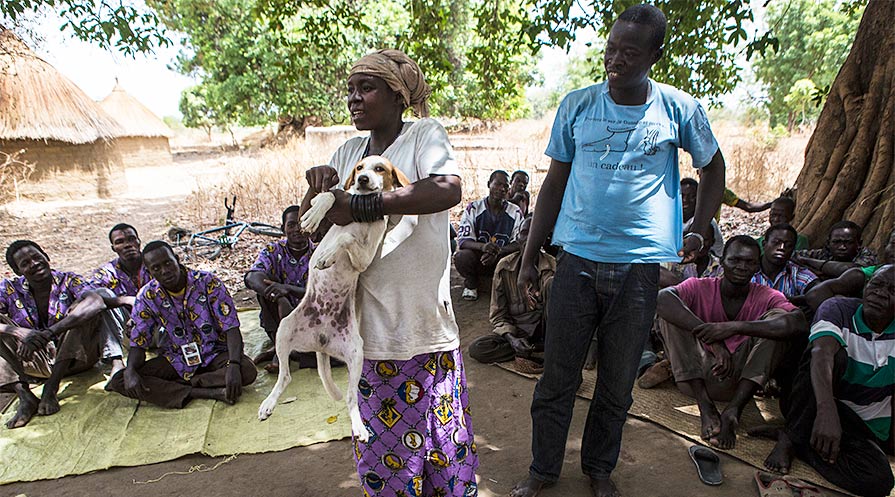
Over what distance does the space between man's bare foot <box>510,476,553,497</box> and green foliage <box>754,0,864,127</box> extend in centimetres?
1549

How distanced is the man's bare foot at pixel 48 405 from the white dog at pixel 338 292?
290 cm

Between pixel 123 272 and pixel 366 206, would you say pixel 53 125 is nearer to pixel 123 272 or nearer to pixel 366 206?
pixel 123 272

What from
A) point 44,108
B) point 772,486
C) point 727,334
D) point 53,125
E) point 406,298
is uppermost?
point 44,108

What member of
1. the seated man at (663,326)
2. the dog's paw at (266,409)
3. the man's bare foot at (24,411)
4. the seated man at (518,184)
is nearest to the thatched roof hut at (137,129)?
the seated man at (518,184)

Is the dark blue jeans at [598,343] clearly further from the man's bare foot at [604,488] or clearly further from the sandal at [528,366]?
the sandal at [528,366]

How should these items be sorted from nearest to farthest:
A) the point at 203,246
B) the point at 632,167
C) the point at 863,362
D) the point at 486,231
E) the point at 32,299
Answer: the point at 632,167
the point at 863,362
the point at 32,299
the point at 486,231
the point at 203,246

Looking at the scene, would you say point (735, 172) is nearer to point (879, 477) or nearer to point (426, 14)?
point (426, 14)

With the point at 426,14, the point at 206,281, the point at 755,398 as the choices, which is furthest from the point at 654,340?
the point at 426,14

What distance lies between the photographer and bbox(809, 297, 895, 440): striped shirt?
2.69 m

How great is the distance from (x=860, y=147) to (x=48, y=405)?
618cm

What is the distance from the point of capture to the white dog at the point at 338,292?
154cm

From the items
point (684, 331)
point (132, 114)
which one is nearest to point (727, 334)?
point (684, 331)

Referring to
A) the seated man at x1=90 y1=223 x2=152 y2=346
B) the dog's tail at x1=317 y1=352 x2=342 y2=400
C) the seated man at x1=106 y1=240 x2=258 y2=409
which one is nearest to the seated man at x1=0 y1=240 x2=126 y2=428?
the seated man at x1=90 y1=223 x2=152 y2=346

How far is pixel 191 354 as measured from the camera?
3793 millimetres
